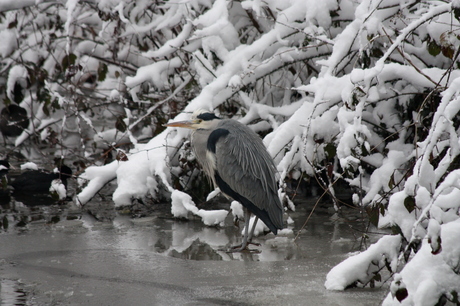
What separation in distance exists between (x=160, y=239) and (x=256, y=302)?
5.67 ft

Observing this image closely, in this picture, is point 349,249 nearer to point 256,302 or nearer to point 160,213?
point 256,302

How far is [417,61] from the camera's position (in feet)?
18.7

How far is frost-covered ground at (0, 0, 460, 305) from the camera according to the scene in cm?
319

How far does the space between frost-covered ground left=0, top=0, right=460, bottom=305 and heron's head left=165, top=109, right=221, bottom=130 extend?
447 mm

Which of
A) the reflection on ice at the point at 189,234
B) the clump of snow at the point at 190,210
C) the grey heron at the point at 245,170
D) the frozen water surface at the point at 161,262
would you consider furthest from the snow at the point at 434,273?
the clump of snow at the point at 190,210

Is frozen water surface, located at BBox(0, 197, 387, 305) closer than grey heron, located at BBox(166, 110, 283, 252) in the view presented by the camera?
Yes

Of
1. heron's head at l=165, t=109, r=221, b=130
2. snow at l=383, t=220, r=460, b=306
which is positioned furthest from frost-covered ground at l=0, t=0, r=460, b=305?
heron's head at l=165, t=109, r=221, b=130

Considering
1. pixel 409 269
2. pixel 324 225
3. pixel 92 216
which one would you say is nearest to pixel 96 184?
pixel 92 216

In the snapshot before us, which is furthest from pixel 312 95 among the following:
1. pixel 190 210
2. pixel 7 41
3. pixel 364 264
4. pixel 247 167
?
pixel 7 41

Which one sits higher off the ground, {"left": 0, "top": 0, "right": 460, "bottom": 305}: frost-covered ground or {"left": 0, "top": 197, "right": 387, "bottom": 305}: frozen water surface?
{"left": 0, "top": 0, "right": 460, "bottom": 305}: frost-covered ground

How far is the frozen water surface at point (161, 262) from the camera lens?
363 cm

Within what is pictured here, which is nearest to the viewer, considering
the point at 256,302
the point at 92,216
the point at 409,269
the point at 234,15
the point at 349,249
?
the point at 409,269

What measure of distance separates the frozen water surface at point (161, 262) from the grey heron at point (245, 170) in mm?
299

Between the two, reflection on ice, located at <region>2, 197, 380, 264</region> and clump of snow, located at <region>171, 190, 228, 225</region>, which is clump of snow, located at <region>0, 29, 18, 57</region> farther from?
clump of snow, located at <region>171, 190, 228, 225</region>
